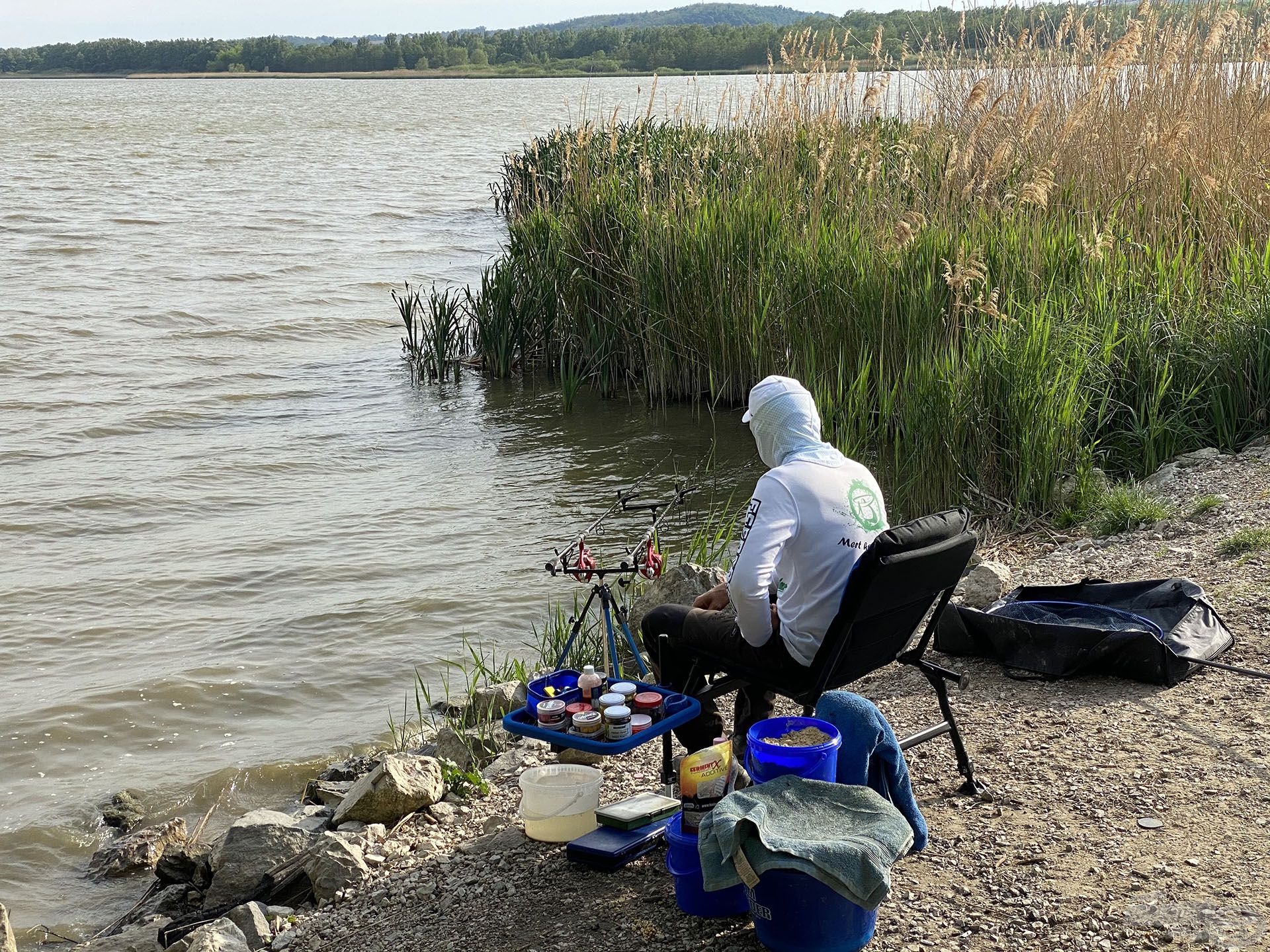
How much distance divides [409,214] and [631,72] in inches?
1285

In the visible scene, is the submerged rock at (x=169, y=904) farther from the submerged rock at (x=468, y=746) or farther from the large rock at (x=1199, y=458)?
the large rock at (x=1199, y=458)

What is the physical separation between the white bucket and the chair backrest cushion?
753mm

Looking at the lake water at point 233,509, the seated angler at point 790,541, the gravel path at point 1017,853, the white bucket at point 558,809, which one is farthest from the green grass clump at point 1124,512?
the white bucket at point 558,809

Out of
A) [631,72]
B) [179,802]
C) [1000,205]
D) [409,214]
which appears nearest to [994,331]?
[1000,205]

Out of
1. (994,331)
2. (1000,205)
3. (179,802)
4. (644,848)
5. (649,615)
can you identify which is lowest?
(179,802)

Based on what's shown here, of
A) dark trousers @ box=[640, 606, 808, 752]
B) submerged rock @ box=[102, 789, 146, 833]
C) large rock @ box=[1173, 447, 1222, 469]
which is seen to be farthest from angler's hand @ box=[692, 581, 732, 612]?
large rock @ box=[1173, 447, 1222, 469]

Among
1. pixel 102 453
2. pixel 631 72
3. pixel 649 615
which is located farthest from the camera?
pixel 631 72

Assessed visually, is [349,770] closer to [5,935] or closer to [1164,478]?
[5,935]

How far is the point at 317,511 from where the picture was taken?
761 centimetres

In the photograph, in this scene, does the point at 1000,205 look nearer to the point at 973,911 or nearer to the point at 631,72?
the point at 973,911

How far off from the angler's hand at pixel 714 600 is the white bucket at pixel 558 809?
0.58 metres

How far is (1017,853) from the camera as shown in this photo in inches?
120

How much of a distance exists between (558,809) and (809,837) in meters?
0.98

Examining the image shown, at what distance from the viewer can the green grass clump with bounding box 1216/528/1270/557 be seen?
193 inches
